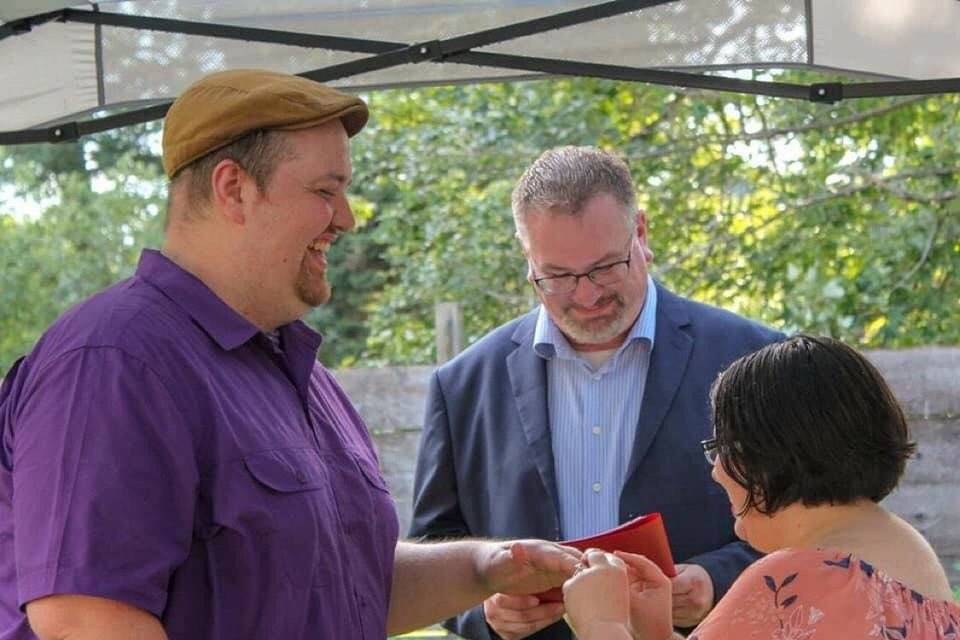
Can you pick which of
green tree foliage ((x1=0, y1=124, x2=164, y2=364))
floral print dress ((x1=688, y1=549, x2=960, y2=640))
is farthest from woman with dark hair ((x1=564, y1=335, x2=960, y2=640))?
green tree foliage ((x1=0, y1=124, x2=164, y2=364))

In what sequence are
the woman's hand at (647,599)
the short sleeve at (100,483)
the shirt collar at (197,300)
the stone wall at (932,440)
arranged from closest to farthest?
the short sleeve at (100,483)
the shirt collar at (197,300)
the woman's hand at (647,599)
the stone wall at (932,440)

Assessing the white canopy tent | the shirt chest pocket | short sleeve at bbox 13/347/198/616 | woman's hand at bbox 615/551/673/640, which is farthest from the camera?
the white canopy tent

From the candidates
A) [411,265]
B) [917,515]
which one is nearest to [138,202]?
[411,265]

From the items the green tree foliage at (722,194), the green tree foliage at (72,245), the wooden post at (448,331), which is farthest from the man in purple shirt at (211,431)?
the green tree foliage at (72,245)

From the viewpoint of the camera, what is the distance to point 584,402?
3.39m

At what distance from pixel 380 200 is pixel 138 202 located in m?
2.85

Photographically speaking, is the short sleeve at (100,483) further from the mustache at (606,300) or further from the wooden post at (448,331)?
the wooden post at (448,331)

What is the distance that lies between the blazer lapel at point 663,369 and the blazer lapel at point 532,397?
0.17 metres

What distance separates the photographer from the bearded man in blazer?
10.7 ft

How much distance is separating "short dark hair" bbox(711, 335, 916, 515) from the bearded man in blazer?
36.4 inches

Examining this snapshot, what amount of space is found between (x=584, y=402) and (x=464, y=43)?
99 cm

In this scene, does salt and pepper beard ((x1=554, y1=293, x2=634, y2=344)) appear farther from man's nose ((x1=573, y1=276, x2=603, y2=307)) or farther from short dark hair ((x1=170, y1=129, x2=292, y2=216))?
short dark hair ((x1=170, y1=129, x2=292, y2=216))

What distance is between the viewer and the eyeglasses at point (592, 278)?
331 cm

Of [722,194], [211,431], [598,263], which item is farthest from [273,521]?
[722,194]
